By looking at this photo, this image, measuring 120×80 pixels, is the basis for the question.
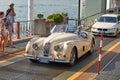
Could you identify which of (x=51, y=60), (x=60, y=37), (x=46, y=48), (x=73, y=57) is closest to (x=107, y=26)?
(x=60, y=37)

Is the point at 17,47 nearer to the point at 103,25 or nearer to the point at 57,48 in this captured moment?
the point at 57,48

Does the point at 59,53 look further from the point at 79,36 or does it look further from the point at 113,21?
the point at 113,21

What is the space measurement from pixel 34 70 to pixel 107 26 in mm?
11207

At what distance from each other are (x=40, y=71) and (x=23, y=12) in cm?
1636

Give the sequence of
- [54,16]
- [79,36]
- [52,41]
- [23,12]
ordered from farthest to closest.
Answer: [23,12] → [54,16] → [79,36] → [52,41]

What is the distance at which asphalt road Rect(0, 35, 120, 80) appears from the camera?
8.92 metres

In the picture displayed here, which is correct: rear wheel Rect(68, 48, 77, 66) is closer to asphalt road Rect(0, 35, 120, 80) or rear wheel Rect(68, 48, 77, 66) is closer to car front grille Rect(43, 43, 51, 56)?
asphalt road Rect(0, 35, 120, 80)

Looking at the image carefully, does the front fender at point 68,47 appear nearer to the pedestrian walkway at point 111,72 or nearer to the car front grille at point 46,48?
the car front grille at point 46,48

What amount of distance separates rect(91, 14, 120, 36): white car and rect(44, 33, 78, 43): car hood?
28.9 ft

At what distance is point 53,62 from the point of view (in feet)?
35.2

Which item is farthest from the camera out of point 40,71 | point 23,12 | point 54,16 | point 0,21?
point 23,12

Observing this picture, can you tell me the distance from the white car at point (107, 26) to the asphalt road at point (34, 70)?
28.0 ft

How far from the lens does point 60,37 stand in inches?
422

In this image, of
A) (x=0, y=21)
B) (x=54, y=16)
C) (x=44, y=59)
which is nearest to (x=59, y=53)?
(x=44, y=59)
